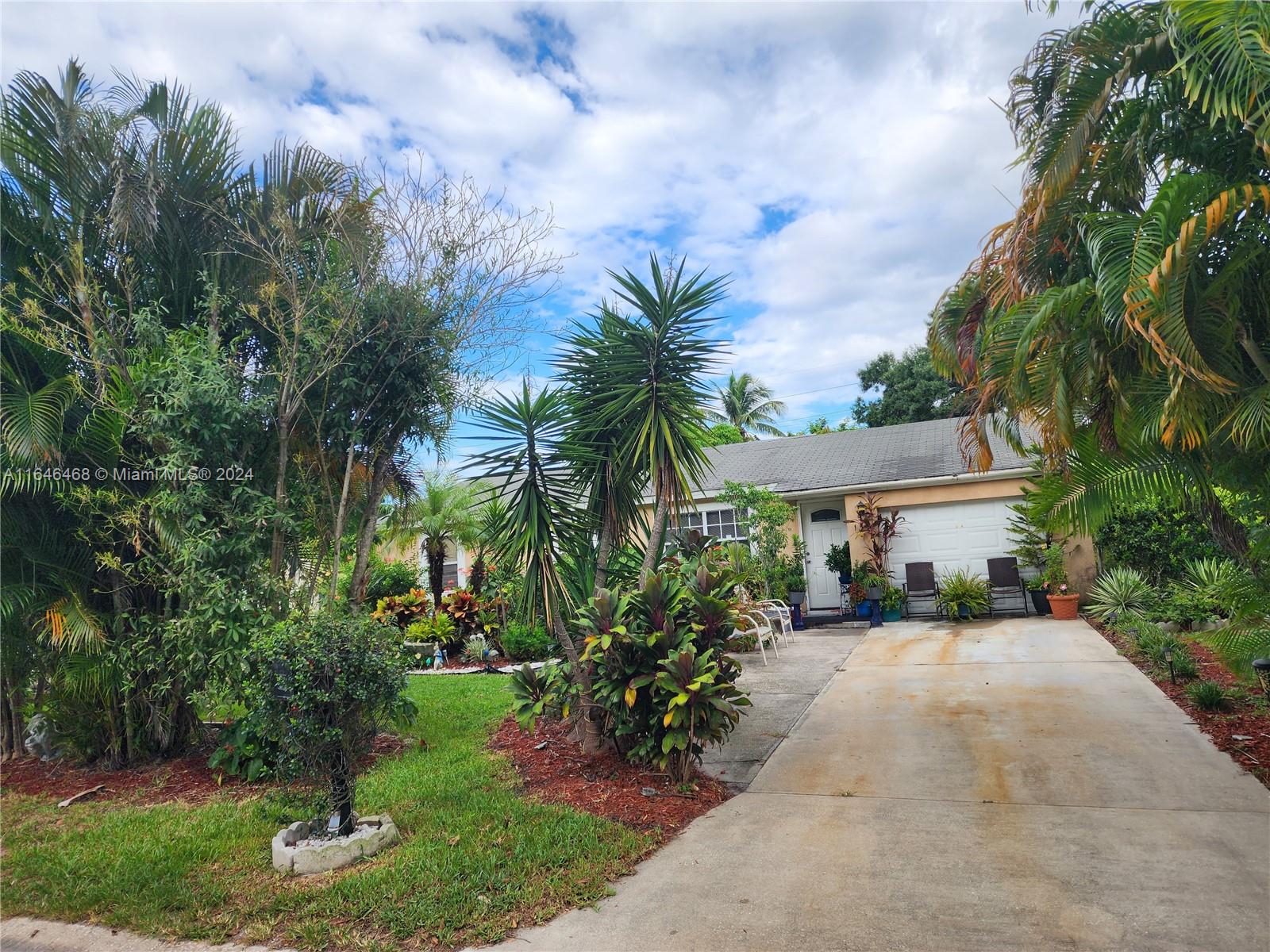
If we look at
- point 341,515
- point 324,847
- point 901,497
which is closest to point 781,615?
point 901,497

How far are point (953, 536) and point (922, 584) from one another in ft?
4.08

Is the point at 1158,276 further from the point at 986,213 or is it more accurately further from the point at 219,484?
the point at 219,484

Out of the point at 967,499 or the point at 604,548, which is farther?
the point at 967,499

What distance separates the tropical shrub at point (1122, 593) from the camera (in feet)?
37.1

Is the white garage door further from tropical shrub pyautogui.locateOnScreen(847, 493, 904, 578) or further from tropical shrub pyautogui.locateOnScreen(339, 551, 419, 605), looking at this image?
tropical shrub pyautogui.locateOnScreen(339, 551, 419, 605)

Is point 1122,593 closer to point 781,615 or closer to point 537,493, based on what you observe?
point 781,615

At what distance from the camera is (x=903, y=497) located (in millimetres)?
14664

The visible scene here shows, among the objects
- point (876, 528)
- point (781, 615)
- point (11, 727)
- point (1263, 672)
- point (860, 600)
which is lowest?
point (1263, 672)

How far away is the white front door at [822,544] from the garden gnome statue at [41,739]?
12.5m

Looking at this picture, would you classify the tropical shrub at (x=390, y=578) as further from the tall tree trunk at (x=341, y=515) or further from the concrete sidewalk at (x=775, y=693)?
the tall tree trunk at (x=341, y=515)

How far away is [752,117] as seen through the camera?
8.50 meters

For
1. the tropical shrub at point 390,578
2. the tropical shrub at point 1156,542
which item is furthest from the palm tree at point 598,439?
the tropical shrub at point 390,578

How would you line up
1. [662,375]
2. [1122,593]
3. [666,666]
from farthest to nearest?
[1122,593], [662,375], [666,666]

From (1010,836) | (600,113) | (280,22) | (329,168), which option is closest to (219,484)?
(329,168)
